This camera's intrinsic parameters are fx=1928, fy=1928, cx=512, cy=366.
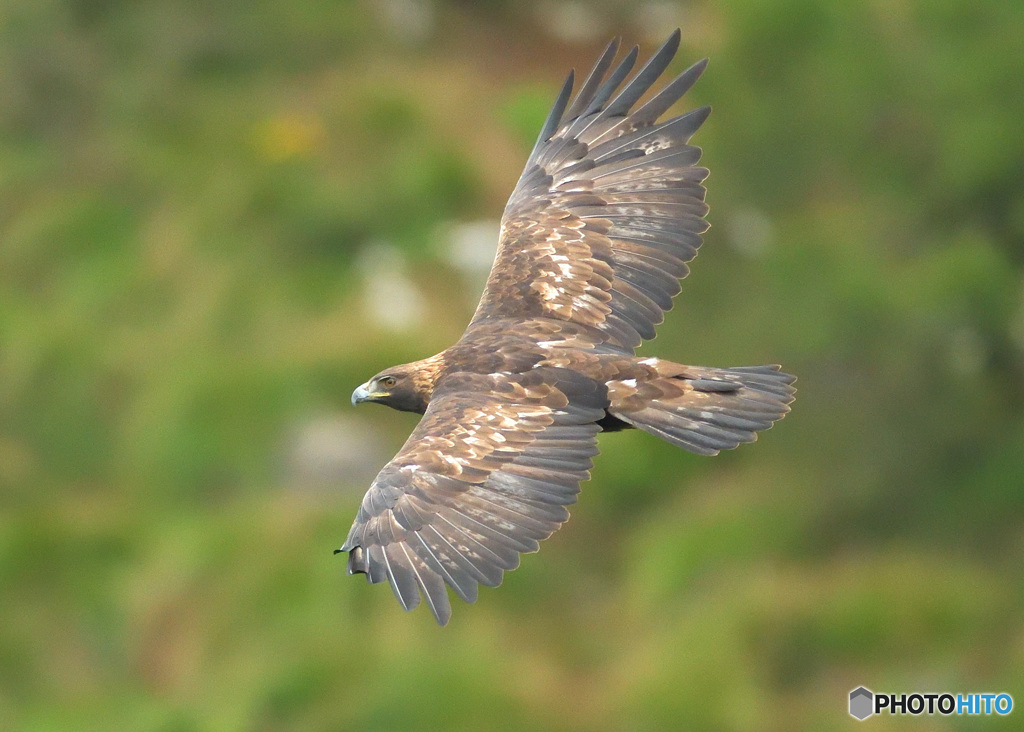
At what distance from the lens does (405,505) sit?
25.1 feet

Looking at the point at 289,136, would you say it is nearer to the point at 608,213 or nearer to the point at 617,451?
the point at 617,451

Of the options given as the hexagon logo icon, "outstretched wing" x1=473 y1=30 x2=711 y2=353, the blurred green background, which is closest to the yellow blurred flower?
the blurred green background

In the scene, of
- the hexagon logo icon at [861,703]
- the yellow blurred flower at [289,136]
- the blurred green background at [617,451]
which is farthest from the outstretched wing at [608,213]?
the yellow blurred flower at [289,136]

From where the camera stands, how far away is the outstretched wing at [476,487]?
738 centimetres

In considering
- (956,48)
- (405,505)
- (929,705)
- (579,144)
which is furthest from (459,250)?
(405,505)

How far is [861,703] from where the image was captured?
43.5 ft

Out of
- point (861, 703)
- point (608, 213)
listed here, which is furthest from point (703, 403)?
point (861, 703)

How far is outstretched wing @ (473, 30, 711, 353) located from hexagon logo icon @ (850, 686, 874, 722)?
507 cm

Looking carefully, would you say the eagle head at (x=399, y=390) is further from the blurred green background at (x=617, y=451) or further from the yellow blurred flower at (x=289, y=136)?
the yellow blurred flower at (x=289, y=136)

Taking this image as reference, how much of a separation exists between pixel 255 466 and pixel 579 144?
23.8ft

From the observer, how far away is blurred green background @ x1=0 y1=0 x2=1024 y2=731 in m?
13.9

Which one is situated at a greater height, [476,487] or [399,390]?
[399,390]

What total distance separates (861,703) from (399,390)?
19.4 feet

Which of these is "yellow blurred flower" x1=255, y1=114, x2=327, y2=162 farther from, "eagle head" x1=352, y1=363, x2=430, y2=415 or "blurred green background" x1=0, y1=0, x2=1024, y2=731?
"eagle head" x1=352, y1=363, x2=430, y2=415
